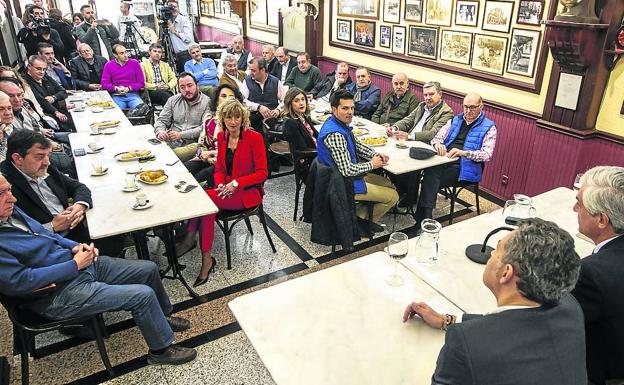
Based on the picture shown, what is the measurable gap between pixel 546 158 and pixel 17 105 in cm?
513

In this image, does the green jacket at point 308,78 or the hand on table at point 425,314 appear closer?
the hand on table at point 425,314

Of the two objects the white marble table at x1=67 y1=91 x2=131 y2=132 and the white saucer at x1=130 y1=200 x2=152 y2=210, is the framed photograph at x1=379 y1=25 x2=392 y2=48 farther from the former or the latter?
the white saucer at x1=130 y1=200 x2=152 y2=210

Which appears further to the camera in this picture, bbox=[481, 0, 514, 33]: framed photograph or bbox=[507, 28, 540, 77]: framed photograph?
bbox=[481, 0, 514, 33]: framed photograph

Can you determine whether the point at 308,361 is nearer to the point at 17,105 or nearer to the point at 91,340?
the point at 91,340

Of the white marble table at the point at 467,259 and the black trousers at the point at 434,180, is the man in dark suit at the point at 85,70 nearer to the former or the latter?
the black trousers at the point at 434,180

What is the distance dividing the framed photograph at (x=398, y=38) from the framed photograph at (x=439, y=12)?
477 mm

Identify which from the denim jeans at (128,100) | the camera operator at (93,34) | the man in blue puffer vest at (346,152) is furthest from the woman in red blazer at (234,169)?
the camera operator at (93,34)

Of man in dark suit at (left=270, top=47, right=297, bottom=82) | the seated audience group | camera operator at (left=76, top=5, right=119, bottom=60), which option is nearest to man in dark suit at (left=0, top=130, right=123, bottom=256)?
the seated audience group

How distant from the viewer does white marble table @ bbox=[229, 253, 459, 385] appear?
153 centimetres

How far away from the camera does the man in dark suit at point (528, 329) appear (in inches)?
46.3

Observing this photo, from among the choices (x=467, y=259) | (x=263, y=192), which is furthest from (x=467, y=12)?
(x=467, y=259)

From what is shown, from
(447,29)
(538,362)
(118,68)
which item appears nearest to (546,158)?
(447,29)

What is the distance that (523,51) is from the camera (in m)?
4.25

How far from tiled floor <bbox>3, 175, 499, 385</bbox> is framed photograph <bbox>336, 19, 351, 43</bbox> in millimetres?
3621
